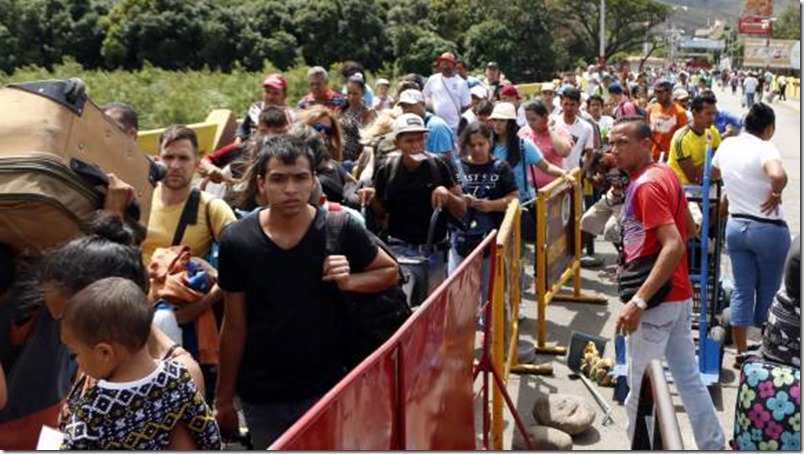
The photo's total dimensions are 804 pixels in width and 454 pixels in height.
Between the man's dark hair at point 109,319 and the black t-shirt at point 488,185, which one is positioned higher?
the man's dark hair at point 109,319

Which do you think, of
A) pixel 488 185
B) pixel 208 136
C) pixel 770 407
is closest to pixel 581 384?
pixel 488 185

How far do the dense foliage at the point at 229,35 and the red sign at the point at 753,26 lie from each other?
69.0 m

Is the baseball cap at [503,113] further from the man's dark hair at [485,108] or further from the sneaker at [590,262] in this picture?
the sneaker at [590,262]

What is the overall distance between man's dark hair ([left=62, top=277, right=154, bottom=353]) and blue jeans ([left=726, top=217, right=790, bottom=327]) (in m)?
5.17

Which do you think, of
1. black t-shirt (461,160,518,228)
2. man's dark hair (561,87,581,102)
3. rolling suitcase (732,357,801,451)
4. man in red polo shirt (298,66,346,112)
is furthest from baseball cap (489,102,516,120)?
rolling suitcase (732,357,801,451)

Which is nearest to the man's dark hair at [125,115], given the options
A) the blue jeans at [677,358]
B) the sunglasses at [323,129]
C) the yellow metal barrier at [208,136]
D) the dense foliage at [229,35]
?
the sunglasses at [323,129]

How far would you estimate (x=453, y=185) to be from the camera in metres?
6.26

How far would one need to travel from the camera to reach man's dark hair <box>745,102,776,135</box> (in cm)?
661

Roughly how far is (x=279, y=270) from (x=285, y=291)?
84 millimetres

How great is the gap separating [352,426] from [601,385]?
14.4ft

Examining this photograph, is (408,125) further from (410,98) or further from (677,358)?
(410,98)

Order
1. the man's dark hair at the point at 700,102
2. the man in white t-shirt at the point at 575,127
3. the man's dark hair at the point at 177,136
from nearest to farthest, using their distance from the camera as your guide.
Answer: the man's dark hair at the point at 177,136
the man's dark hair at the point at 700,102
the man in white t-shirt at the point at 575,127

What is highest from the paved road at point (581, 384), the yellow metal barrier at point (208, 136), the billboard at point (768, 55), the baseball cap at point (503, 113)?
the baseball cap at point (503, 113)

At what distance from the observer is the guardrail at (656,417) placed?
2.33m
